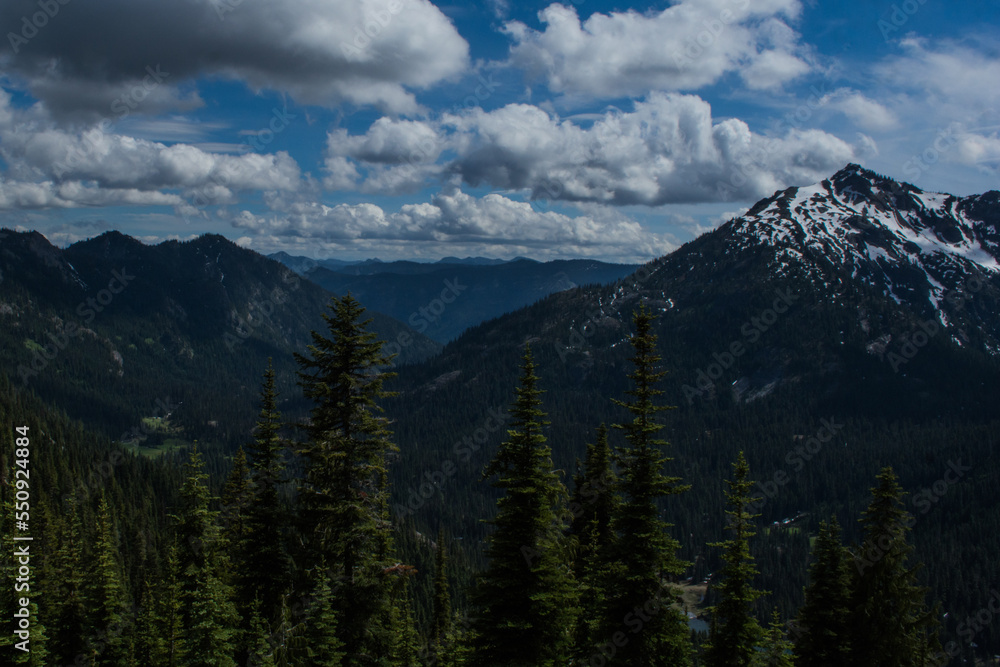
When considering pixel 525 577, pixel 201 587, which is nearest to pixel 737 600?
pixel 525 577

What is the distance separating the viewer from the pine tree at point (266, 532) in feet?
94.3

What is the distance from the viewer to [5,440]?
12488 centimetres

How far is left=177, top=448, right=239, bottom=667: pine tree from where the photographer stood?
→ 27.1 m

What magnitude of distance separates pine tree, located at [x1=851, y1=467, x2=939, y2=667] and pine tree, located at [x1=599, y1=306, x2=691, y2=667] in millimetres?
13512

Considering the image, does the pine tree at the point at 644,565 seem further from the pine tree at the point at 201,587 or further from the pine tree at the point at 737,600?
the pine tree at the point at 201,587

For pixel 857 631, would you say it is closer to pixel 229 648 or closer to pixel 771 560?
pixel 229 648

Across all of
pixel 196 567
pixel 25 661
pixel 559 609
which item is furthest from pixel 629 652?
pixel 25 661

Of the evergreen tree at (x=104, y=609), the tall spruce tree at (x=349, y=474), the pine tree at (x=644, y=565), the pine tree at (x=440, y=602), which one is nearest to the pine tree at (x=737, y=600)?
A: the pine tree at (x=644, y=565)

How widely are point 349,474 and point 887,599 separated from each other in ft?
87.5

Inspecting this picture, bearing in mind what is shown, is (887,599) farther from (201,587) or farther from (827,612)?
(201,587)

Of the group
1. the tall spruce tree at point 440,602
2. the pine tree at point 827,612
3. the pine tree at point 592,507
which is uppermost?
the pine tree at point 592,507

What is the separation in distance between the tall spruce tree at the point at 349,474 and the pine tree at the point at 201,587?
7.79 meters

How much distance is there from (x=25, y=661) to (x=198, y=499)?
1135 centimetres

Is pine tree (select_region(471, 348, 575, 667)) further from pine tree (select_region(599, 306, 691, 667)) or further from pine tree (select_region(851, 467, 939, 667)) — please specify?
pine tree (select_region(851, 467, 939, 667))
